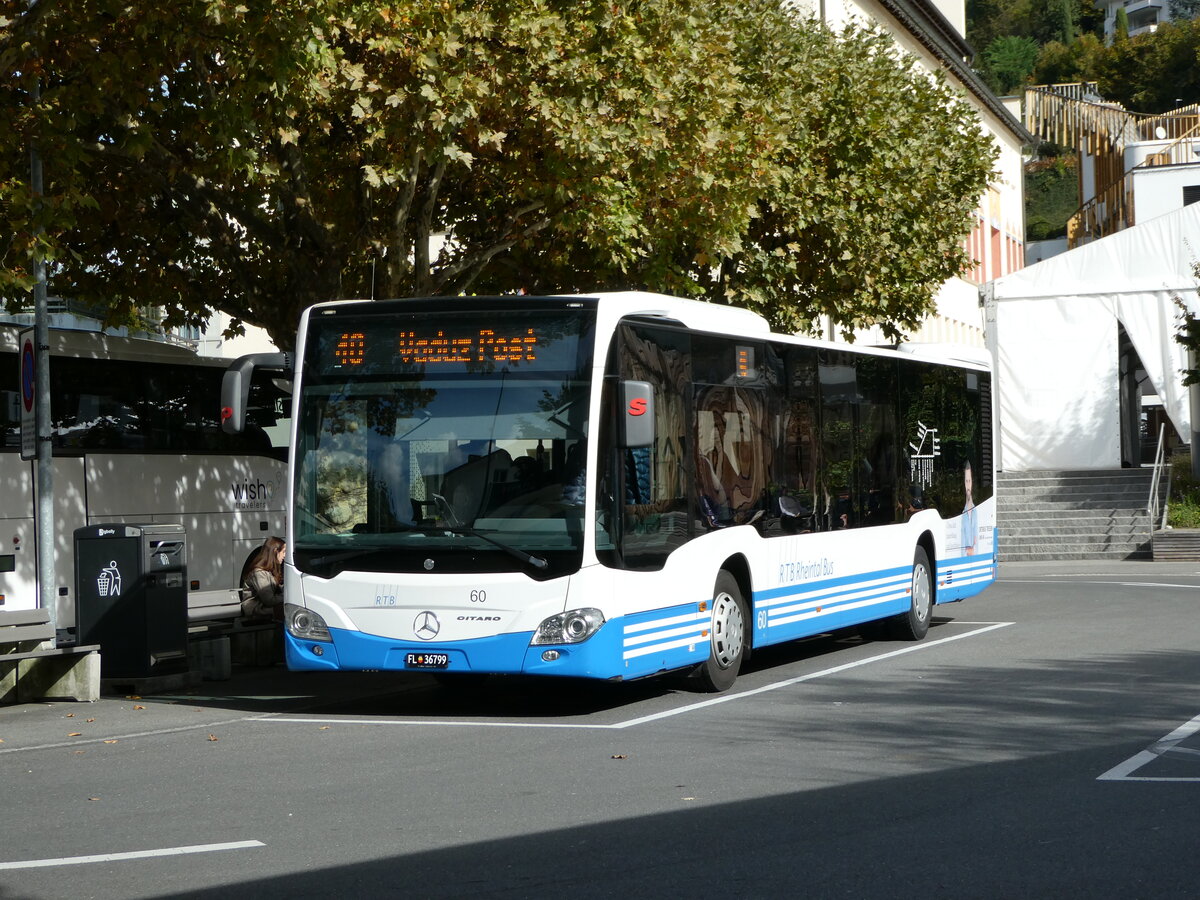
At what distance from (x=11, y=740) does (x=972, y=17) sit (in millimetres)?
139369

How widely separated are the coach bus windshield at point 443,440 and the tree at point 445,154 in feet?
8.91

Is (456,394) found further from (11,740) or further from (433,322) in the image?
(11,740)

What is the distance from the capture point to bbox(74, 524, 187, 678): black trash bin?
13.7 meters

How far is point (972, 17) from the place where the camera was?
142 m

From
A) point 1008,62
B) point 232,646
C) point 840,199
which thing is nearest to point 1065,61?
point 1008,62

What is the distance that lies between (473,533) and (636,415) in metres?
1.32

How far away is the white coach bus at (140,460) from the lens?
62.3ft

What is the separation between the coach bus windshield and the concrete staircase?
2223 centimetres

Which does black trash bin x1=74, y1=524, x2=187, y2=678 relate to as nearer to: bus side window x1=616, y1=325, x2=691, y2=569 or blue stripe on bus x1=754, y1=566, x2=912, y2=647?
bus side window x1=616, y1=325, x2=691, y2=569

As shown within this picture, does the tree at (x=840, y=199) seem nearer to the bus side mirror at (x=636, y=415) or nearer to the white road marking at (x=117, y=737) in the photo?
the bus side mirror at (x=636, y=415)

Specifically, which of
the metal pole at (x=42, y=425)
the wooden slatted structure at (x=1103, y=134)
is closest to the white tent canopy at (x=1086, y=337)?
the wooden slatted structure at (x=1103, y=134)

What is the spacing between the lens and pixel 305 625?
12039 millimetres

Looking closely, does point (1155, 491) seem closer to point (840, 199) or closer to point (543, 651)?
point (840, 199)

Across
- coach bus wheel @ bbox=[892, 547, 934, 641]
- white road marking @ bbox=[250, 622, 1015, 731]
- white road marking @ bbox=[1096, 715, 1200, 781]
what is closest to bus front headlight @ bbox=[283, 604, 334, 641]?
white road marking @ bbox=[250, 622, 1015, 731]
